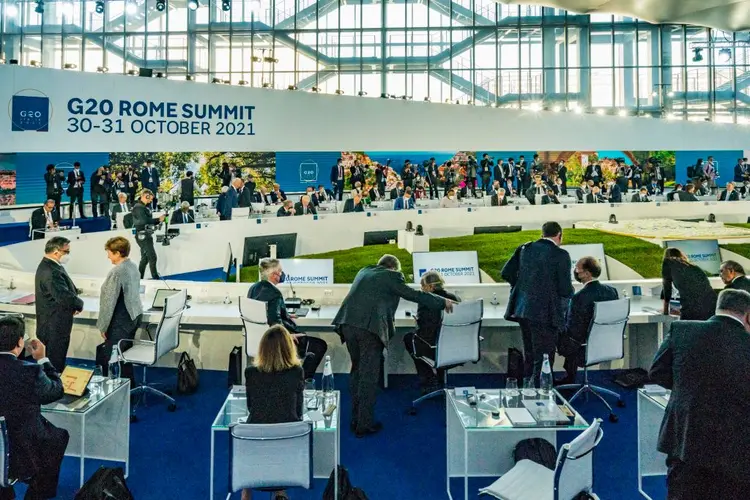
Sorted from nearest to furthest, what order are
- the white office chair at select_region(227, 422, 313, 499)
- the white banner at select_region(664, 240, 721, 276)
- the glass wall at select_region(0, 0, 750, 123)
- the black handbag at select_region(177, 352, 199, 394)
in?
the white office chair at select_region(227, 422, 313, 499)
the black handbag at select_region(177, 352, 199, 394)
the white banner at select_region(664, 240, 721, 276)
the glass wall at select_region(0, 0, 750, 123)

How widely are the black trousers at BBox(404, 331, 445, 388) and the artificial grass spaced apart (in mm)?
3743

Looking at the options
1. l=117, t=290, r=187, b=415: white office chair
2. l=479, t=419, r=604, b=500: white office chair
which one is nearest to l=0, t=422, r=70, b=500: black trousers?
l=117, t=290, r=187, b=415: white office chair

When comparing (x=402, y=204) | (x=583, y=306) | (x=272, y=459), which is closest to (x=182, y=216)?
(x=402, y=204)

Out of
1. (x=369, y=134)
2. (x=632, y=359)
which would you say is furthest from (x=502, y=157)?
(x=632, y=359)

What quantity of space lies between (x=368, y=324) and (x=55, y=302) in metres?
2.58

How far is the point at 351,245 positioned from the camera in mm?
12945

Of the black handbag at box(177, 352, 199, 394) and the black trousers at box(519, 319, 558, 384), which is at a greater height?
the black trousers at box(519, 319, 558, 384)

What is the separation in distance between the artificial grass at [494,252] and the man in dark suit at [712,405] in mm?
6253

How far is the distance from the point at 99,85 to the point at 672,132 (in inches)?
725

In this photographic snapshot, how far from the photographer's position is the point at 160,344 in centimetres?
524

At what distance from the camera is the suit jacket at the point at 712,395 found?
2.65 m

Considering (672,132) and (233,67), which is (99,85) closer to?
(233,67)

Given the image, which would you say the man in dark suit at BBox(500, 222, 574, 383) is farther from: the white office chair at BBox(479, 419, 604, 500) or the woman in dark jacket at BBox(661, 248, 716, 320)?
the white office chair at BBox(479, 419, 604, 500)

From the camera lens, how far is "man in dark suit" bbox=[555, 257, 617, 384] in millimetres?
5219
